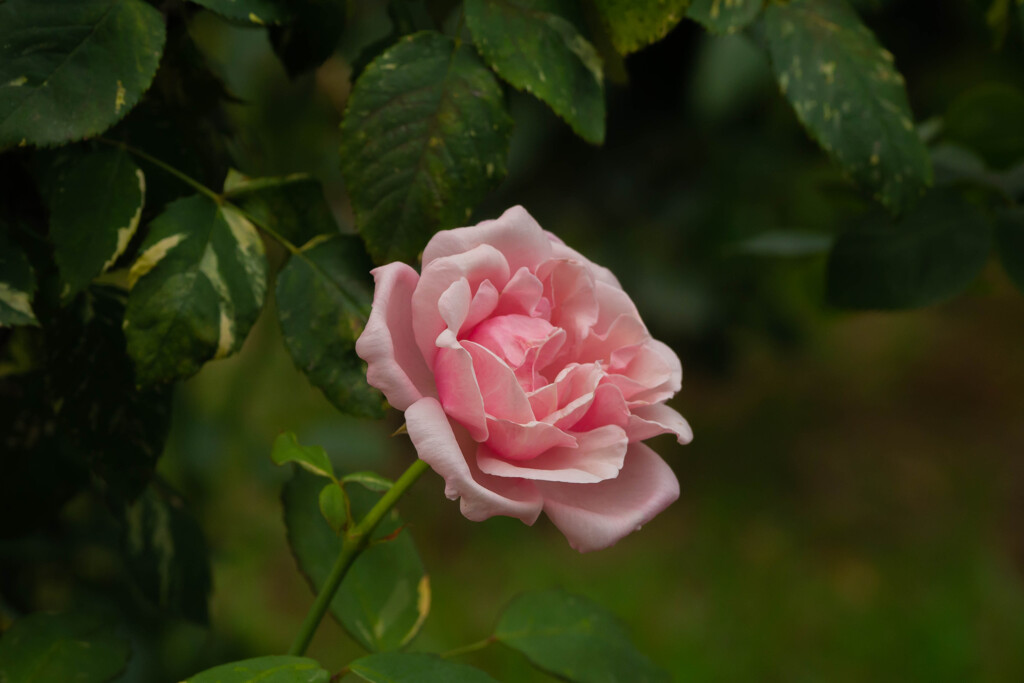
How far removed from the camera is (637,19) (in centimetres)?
48

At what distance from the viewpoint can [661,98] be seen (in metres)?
2.00

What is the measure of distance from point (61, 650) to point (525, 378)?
30 cm

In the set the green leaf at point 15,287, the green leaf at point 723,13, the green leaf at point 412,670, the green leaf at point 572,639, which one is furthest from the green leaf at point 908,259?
the green leaf at point 15,287

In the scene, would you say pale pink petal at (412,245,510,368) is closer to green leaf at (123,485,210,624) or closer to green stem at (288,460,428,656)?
green stem at (288,460,428,656)

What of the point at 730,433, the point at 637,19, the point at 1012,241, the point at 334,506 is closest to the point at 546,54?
the point at 637,19

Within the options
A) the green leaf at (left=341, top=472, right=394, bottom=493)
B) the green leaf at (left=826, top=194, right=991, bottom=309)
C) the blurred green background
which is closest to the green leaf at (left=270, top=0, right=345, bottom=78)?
the green leaf at (left=341, top=472, right=394, bottom=493)

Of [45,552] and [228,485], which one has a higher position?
[45,552]

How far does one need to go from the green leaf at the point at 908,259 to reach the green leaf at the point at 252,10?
427 mm

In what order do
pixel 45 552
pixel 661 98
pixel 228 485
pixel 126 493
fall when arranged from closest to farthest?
pixel 126 493 → pixel 45 552 → pixel 228 485 → pixel 661 98

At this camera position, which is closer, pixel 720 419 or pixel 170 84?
pixel 170 84

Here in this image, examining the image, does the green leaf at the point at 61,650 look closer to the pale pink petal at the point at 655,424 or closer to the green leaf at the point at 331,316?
the green leaf at the point at 331,316

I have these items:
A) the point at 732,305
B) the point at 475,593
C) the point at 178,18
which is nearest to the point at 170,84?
the point at 178,18

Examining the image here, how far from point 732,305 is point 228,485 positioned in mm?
1299

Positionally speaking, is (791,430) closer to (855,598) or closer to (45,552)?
(855,598)
